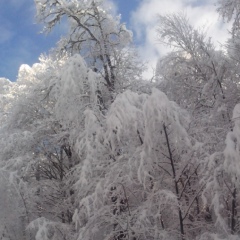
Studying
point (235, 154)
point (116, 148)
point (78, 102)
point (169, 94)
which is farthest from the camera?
point (169, 94)

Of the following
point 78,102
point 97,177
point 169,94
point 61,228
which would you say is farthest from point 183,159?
point 169,94

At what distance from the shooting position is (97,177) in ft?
23.4

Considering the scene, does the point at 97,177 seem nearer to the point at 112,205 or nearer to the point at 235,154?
the point at 112,205

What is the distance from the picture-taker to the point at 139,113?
5.66 metres

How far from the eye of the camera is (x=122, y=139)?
6359 mm

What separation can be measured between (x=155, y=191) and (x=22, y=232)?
5.34 metres

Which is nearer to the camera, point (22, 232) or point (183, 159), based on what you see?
point (183, 159)

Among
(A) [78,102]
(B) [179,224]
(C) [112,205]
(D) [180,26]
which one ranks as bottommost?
(B) [179,224]

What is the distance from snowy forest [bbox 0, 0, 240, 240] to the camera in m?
5.45

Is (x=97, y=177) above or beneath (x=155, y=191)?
above

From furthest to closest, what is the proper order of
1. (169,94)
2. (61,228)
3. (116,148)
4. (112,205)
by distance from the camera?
(169,94) < (61,228) < (116,148) < (112,205)

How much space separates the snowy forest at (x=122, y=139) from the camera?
5445 millimetres

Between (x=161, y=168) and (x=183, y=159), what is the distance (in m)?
0.46

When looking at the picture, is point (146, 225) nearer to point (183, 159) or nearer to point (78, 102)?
point (183, 159)
